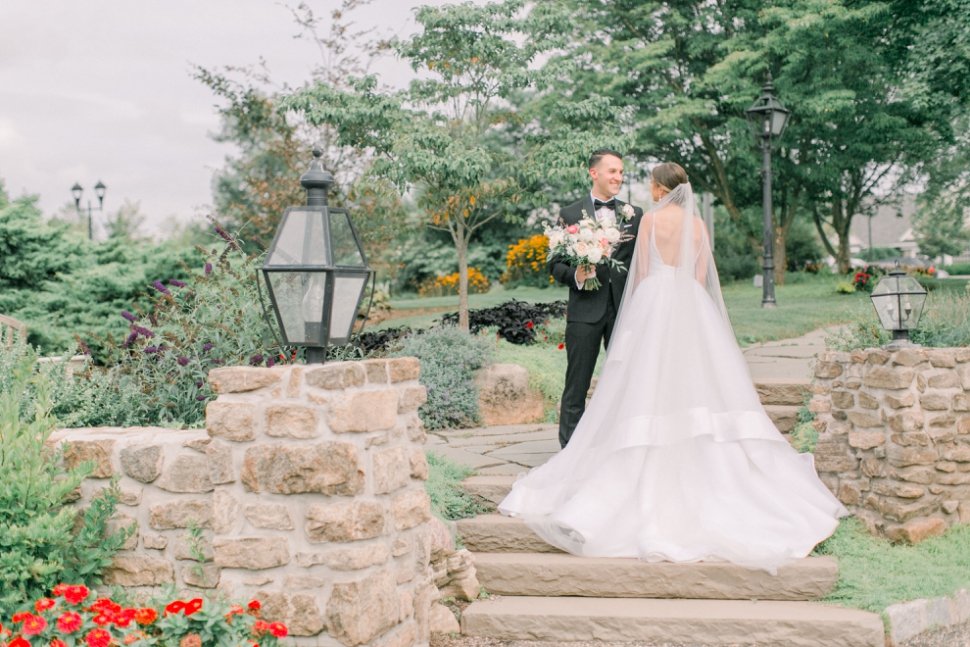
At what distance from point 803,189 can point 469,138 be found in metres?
15.2

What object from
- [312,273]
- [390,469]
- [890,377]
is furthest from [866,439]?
[312,273]

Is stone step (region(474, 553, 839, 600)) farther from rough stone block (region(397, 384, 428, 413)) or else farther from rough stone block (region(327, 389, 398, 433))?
rough stone block (region(327, 389, 398, 433))

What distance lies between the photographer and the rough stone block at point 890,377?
15.0 feet

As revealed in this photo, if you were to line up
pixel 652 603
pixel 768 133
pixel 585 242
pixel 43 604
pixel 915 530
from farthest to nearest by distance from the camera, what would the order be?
pixel 768 133 < pixel 585 242 < pixel 915 530 < pixel 652 603 < pixel 43 604

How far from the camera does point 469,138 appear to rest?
10008 mm

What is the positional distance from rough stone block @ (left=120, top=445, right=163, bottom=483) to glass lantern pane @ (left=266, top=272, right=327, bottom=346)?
816mm

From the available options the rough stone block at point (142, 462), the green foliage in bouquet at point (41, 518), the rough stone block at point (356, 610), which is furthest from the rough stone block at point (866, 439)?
the green foliage in bouquet at point (41, 518)

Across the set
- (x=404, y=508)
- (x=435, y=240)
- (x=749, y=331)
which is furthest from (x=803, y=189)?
(x=404, y=508)

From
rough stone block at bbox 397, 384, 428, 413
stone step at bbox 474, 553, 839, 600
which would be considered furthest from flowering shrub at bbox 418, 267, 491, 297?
rough stone block at bbox 397, 384, 428, 413

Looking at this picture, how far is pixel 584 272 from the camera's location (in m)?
5.11

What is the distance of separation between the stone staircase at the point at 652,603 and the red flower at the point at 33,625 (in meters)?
1.81

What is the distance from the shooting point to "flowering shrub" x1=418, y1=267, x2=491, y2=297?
1977cm

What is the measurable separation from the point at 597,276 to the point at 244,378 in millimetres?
2564

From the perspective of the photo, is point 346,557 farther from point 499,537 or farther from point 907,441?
point 907,441
